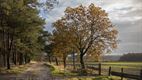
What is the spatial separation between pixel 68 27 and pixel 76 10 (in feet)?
10.5

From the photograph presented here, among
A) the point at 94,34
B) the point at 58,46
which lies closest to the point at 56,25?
the point at 58,46

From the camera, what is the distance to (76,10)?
58.4 m

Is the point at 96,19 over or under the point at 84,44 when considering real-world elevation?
over

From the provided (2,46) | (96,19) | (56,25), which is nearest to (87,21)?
(96,19)

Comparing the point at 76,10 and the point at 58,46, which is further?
the point at 58,46

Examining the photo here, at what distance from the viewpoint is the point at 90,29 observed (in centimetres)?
5741

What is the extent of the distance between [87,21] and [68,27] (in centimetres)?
359

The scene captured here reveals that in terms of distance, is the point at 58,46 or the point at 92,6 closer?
the point at 92,6

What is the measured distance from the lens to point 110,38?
186 feet

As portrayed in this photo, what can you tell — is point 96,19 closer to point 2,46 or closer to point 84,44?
point 84,44

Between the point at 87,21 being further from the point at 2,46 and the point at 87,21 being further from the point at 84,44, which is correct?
the point at 2,46

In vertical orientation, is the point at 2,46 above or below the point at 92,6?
below

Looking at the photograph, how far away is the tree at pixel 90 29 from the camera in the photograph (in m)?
56.9

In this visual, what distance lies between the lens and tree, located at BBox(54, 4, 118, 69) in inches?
2240
